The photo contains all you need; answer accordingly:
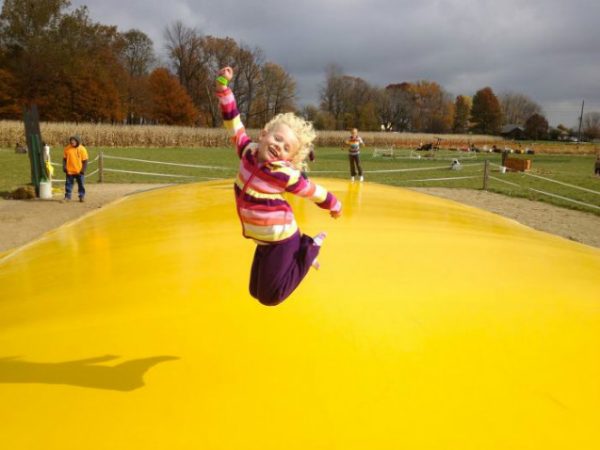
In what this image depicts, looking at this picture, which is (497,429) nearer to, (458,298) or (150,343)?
(458,298)

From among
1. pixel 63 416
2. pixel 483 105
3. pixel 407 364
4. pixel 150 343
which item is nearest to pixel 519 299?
pixel 407 364

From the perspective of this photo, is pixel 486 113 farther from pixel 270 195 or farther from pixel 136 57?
pixel 270 195

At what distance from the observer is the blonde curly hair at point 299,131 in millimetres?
1691

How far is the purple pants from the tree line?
37.8 m

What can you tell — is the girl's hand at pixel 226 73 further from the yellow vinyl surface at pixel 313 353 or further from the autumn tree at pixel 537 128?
the autumn tree at pixel 537 128

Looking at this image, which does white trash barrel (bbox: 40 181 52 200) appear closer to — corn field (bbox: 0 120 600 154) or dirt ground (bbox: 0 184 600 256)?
dirt ground (bbox: 0 184 600 256)

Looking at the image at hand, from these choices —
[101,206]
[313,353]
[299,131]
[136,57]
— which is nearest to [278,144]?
[299,131]

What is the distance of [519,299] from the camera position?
2.32 metres

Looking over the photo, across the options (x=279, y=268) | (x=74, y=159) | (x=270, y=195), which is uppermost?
(x=270, y=195)

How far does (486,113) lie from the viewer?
8512 cm

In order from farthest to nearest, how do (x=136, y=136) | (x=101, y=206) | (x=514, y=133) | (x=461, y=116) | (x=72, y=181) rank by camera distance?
1. (x=461, y=116)
2. (x=514, y=133)
3. (x=136, y=136)
4. (x=72, y=181)
5. (x=101, y=206)

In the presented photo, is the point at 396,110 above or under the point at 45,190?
above

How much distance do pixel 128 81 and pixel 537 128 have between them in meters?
59.3

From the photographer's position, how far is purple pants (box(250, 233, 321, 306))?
68.2 inches
